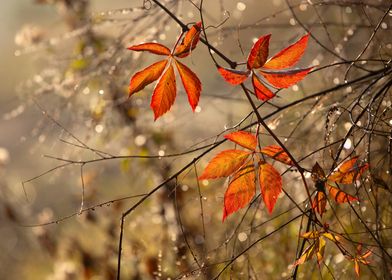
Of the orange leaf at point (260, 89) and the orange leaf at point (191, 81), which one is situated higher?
the orange leaf at point (191, 81)

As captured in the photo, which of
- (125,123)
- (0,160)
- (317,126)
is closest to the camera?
(317,126)

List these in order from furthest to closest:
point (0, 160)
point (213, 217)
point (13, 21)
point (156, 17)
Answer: point (13, 21) < point (0, 160) < point (213, 217) < point (156, 17)

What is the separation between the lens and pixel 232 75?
94 cm

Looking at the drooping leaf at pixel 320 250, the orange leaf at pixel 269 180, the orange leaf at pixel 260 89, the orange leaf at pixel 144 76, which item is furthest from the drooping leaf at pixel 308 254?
the orange leaf at pixel 144 76

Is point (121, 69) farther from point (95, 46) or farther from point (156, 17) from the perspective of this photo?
point (95, 46)

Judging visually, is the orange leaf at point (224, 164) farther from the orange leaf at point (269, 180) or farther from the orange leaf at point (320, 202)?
the orange leaf at point (320, 202)

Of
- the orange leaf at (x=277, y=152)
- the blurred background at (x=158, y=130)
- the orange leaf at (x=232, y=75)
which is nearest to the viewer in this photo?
the orange leaf at (x=232, y=75)

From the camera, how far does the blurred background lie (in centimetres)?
152

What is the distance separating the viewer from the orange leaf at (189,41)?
971mm

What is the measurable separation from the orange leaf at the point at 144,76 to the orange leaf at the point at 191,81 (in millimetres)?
31

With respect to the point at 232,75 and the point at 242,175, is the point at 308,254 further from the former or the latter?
the point at 232,75

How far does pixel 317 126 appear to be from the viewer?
201 centimetres

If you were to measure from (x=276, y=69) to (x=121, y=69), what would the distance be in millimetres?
865

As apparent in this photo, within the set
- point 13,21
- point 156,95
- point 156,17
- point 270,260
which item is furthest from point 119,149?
point 13,21
